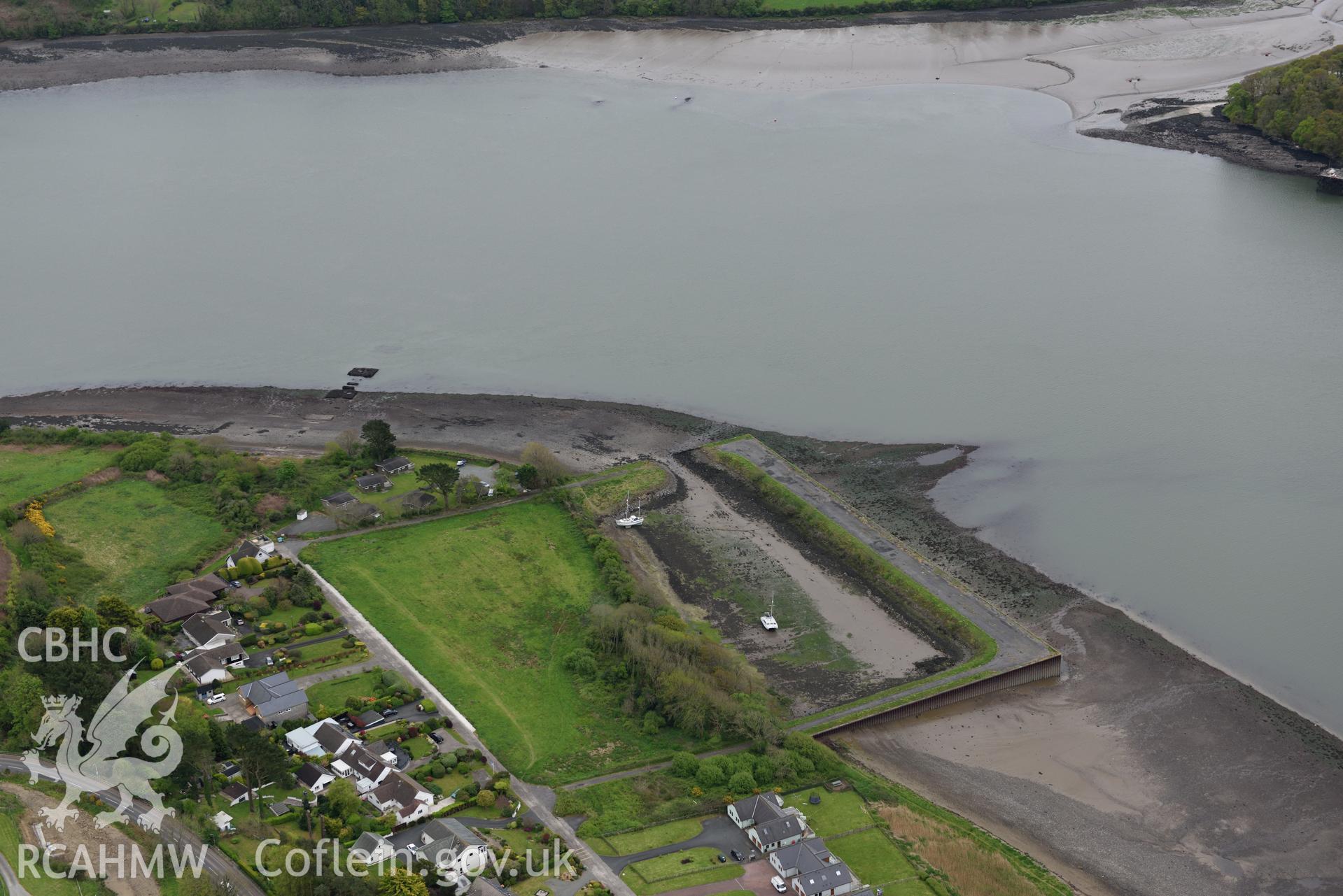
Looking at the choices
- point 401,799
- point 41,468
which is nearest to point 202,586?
point 41,468

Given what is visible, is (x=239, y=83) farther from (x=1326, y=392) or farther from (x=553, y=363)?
(x=1326, y=392)

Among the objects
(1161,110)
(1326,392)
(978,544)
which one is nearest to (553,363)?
(978,544)

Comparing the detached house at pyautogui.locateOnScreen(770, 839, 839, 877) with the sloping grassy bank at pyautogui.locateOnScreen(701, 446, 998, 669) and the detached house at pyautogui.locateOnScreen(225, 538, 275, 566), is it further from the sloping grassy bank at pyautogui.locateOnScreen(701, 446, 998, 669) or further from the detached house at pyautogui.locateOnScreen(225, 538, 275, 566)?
the detached house at pyautogui.locateOnScreen(225, 538, 275, 566)

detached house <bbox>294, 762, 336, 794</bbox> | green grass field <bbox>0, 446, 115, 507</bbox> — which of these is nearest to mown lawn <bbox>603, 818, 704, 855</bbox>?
detached house <bbox>294, 762, 336, 794</bbox>

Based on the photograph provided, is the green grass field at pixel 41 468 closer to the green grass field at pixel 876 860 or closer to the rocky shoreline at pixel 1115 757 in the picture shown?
the rocky shoreline at pixel 1115 757

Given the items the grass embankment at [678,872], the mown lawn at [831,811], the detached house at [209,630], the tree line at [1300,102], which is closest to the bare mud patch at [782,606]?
the mown lawn at [831,811]

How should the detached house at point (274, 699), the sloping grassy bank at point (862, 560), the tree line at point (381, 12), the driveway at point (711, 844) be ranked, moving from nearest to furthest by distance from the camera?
the driveway at point (711, 844), the detached house at point (274, 699), the sloping grassy bank at point (862, 560), the tree line at point (381, 12)

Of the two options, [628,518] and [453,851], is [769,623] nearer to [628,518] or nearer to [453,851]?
[628,518]
